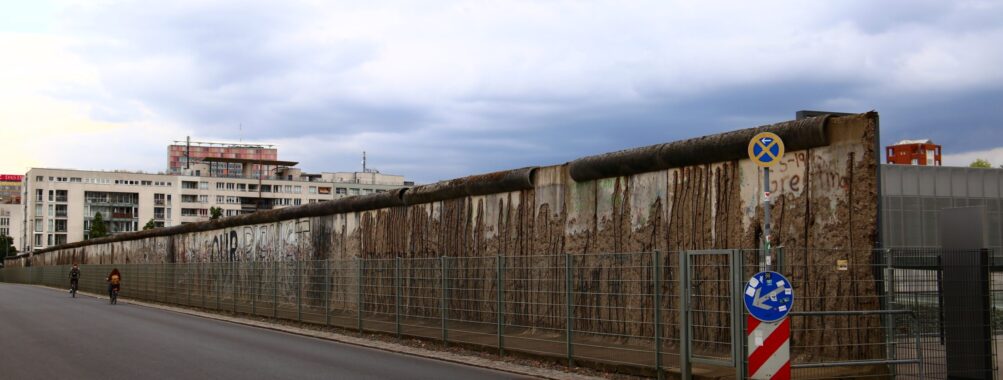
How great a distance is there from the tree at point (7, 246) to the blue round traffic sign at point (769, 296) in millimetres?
150495

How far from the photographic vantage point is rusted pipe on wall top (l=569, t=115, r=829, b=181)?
1148cm

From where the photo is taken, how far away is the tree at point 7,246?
143 m

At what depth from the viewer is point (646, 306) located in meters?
13.1

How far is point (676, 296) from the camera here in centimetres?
1282

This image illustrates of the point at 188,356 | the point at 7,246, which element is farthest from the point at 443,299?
the point at 7,246

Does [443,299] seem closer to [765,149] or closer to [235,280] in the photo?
[765,149]

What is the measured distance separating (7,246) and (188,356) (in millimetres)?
145658

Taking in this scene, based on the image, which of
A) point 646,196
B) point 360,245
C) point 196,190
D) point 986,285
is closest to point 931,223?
point 360,245

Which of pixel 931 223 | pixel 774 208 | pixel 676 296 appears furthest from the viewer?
pixel 931 223

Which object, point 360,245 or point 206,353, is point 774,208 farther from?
point 360,245

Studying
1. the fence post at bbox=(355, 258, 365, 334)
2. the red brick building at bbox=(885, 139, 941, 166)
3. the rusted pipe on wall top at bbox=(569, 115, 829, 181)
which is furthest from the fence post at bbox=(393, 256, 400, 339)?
the red brick building at bbox=(885, 139, 941, 166)

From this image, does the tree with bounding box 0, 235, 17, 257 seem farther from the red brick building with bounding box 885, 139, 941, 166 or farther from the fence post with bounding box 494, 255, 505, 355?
the fence post with bounding box 494, 255, 505, 355

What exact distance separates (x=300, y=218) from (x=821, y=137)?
1904 centimetres

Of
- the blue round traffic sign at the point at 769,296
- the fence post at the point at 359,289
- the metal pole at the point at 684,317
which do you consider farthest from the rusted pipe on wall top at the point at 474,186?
the blue round traffic sign at the point at 769,296
